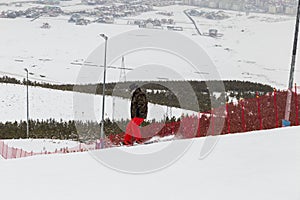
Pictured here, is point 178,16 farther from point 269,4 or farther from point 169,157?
point 169,157

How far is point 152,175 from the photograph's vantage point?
466 cm

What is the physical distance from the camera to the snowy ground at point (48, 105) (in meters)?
18.1

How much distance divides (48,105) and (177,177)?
17051 mm

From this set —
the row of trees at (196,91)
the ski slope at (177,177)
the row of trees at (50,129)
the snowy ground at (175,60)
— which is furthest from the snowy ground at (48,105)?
the ski slope at (177,177)

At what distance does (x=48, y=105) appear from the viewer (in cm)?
2094

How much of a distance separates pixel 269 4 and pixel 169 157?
247 ft

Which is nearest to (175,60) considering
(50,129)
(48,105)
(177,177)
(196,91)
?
(196,91)

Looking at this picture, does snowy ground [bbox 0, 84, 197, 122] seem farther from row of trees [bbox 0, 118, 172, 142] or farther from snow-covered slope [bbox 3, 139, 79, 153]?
snow-covered slope [bbox 3, 139, 79, 153]

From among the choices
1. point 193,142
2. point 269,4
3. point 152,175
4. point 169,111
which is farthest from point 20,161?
point 269,4

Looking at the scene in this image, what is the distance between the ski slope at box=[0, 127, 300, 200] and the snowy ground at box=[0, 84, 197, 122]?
1141 cm

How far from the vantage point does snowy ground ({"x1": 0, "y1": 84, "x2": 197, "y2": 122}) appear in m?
18.1

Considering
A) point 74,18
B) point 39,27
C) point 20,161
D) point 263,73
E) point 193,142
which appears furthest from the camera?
point 74,18

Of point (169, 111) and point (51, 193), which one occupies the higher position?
point (51, 193)

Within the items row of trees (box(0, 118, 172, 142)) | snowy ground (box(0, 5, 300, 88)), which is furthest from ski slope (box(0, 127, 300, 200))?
snowy ground (box(0, 5, 300, 88))
